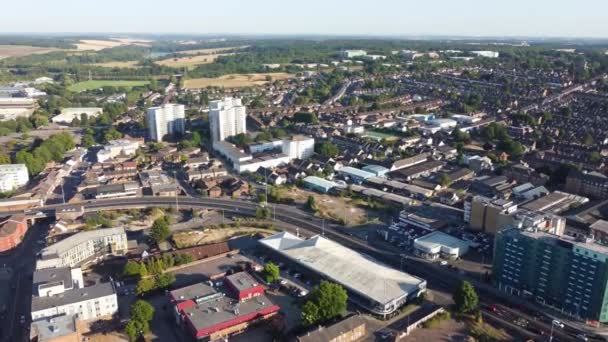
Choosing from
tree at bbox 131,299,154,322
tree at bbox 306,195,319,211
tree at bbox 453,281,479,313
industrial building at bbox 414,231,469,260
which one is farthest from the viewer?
tree at bbox 306,195,319,211

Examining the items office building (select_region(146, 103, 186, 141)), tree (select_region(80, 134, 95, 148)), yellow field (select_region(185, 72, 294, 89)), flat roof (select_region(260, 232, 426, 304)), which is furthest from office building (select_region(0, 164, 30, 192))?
yellow field (select_region(185, 72, 294, 89))

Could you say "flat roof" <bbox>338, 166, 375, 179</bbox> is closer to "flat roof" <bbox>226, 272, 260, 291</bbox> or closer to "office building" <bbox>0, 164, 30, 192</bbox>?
"flat roof" <bbox>226, 272, 260, 291</bbox>

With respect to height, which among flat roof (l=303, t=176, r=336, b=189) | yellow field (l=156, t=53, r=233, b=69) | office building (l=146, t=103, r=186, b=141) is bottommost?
flat roof (l=303, t=176, r=336, b=189)

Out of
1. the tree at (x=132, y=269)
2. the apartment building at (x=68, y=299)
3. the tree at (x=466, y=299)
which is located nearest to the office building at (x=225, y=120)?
the tree at (x=132, y=269)

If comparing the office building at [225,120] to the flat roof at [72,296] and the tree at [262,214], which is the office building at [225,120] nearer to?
the tree at [262,214]

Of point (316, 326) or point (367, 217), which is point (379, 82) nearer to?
point (367, 217)

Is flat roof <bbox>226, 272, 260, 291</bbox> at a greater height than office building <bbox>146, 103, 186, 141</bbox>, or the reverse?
office building <bbox>146, 103, 186, 141</bbox>

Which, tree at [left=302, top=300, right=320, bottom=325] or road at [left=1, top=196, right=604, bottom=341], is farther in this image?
road at [left=1, top=196, right=604, bottom=341]

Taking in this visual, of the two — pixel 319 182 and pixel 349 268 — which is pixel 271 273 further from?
pixel 319 182
